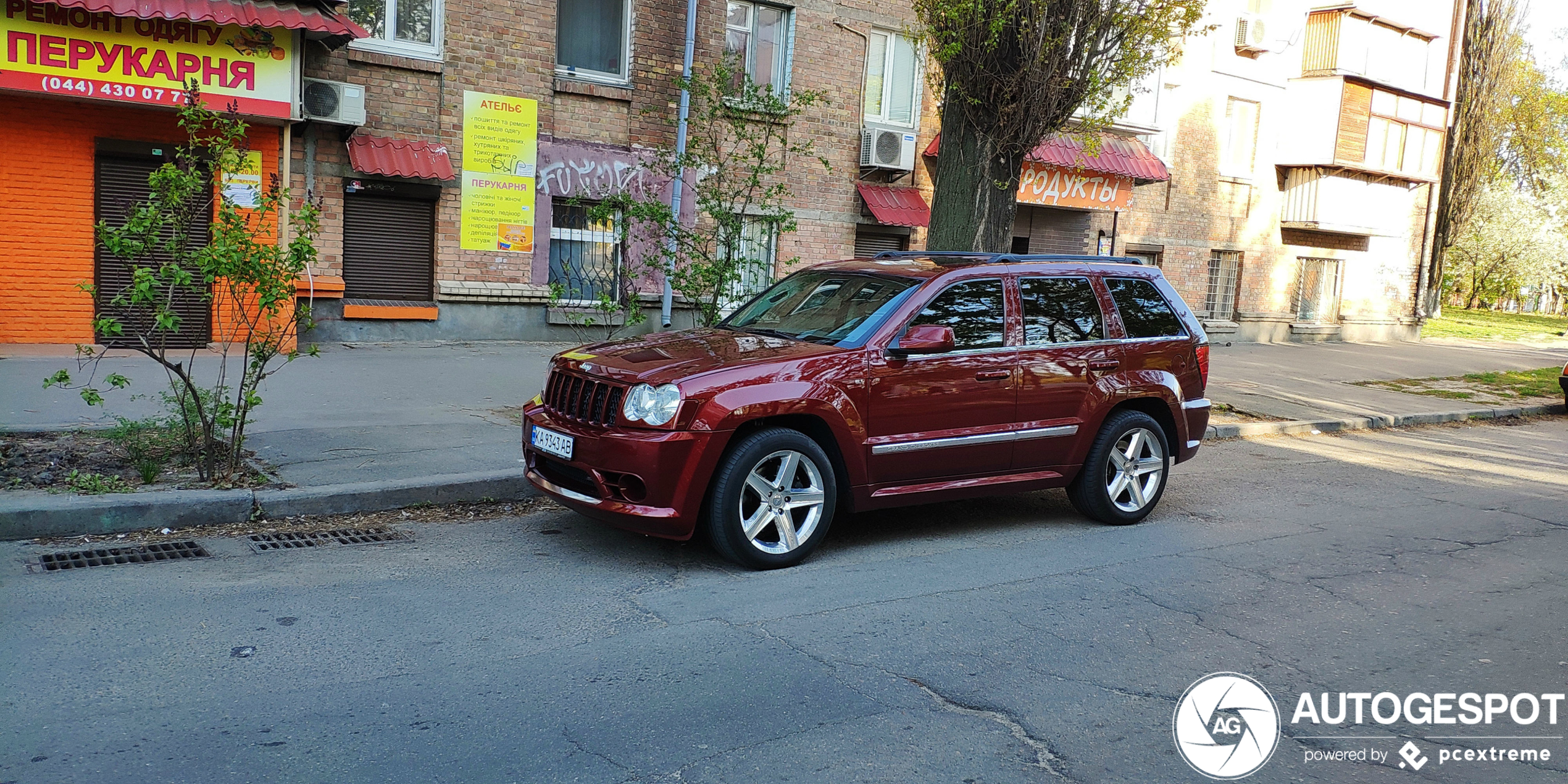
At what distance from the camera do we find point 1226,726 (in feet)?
14.4

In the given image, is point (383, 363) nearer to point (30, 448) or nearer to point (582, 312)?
point (582, 312)

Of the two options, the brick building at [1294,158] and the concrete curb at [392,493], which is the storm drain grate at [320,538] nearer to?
the concrete curb at [392,493]

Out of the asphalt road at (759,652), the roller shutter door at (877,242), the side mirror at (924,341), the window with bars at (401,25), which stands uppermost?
the window with bars at (401,25)

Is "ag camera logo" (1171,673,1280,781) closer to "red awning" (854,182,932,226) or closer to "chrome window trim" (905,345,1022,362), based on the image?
"chrome window trim" (905,345,1022,362)

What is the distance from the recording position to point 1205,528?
775 cm

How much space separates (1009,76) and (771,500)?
6308mm

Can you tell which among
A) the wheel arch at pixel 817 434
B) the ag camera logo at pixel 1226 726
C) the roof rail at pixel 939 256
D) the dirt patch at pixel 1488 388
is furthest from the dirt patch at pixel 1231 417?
the ag camera logo at pixel 1226 726

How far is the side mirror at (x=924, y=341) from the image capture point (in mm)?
6410

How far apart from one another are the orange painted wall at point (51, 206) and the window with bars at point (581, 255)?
4.88m

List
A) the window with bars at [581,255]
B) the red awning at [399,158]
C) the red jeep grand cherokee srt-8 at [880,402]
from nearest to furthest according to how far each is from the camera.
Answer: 1. the red jeep grand cherokee srt-8 at [880,402]
2. the red awning at [399,158]
3. the window with bars at [581,255]

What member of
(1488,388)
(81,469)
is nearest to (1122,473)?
(81,469)

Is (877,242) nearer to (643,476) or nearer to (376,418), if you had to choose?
(376,418)

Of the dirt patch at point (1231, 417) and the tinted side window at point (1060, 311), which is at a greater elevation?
Result: the tinted side window at point (1060, 311)

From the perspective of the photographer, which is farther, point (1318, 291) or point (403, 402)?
point (1318, 291)
